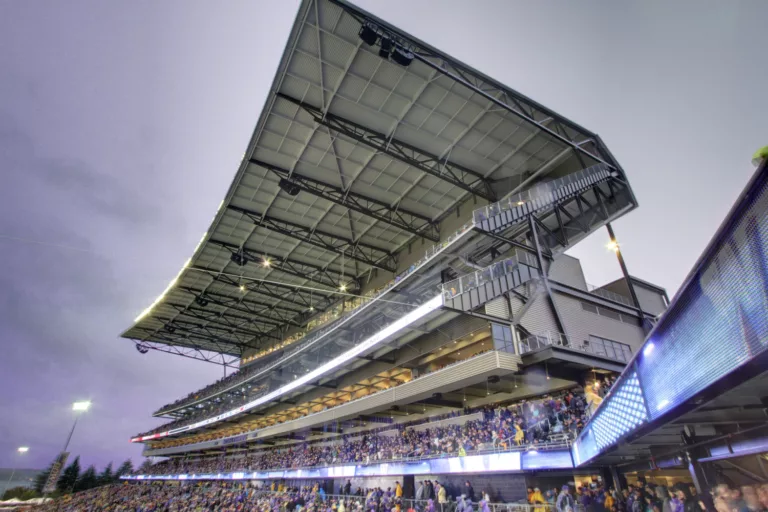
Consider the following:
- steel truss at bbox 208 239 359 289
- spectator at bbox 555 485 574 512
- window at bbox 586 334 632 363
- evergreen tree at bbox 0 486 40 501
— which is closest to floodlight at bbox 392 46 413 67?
spectator at bbox 555 485 574 512

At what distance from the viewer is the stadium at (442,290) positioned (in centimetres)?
1456

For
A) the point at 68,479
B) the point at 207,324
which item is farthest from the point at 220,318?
the point at 68,479

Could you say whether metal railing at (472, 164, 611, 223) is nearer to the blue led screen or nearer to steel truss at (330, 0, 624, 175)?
steel truss at (330, 0, 624, 175)

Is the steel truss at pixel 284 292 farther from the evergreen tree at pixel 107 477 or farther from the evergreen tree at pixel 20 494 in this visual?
the evergreen tree at pixel 107 477

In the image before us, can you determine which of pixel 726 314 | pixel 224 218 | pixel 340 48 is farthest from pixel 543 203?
pixel 224 218

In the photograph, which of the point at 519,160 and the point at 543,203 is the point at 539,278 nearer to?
the point at 543,203

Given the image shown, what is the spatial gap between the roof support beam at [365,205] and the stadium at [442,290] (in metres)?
0.15

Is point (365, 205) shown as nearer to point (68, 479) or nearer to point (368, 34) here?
point (368, 34)

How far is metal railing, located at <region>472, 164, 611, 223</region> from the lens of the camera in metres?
20.7

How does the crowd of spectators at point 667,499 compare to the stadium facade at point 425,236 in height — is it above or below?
below

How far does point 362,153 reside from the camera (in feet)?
79.7

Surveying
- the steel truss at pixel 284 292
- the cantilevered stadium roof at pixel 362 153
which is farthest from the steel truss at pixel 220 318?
the cantilevered stadium roof at pixel 362 153

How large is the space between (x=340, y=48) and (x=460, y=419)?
21.3 metres

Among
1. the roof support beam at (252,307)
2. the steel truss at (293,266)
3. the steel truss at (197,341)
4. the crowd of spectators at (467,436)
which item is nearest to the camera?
the crowd of spectators at (467,436)
